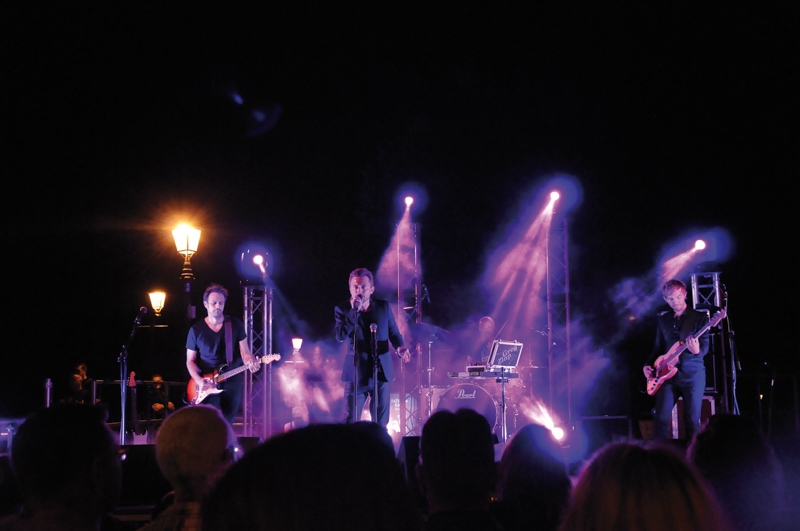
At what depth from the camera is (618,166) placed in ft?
57.5

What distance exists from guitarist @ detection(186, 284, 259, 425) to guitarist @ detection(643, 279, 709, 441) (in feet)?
16.6

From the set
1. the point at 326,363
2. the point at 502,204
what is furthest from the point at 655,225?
the point at 326,363

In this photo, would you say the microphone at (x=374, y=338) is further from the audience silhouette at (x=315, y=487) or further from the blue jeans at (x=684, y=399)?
the audience silhouette at (x=315, y=487)

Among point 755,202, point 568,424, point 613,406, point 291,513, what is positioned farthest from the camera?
point 755,202

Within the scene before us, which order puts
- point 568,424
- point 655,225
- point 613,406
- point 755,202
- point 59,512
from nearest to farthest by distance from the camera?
point 59,512 → point 568,424 → point 613,406 → point 755,202 → point 655,225

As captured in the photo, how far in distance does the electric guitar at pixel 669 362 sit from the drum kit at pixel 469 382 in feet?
9.22

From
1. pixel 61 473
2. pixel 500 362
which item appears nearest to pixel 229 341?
pixel 500 362

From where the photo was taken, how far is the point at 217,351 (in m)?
7.64

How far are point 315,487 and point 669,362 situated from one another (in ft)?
26.2

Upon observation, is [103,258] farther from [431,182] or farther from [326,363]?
[431,182]

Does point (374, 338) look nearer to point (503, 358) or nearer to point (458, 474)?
point (503, 358)

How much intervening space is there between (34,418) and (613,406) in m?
11.9

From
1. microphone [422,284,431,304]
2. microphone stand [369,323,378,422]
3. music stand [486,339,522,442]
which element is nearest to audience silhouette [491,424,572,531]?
microphone stand [369,323,378,422]

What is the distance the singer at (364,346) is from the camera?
7672mm
